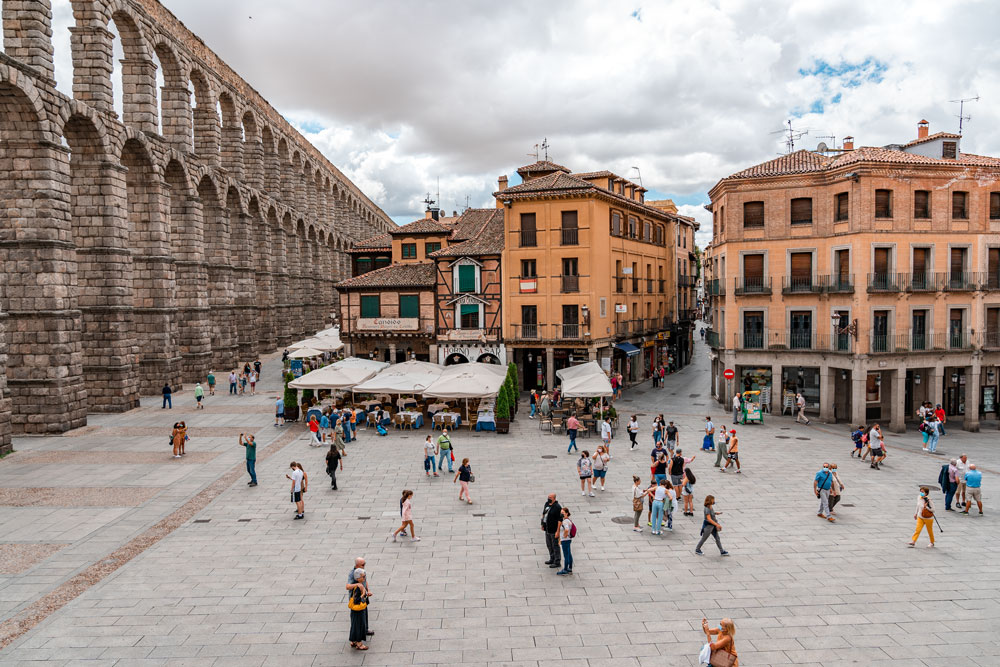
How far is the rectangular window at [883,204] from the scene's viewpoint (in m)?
29.6

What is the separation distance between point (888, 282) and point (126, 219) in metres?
38.1

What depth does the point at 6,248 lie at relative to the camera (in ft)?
83.6

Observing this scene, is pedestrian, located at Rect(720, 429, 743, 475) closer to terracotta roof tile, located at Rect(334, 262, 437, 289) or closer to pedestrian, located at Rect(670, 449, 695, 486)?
pedestrian, located at Rect(670, 449, 695, 486)

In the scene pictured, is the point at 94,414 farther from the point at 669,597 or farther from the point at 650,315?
the point at 650,315

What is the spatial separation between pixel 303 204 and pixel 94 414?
140 ft

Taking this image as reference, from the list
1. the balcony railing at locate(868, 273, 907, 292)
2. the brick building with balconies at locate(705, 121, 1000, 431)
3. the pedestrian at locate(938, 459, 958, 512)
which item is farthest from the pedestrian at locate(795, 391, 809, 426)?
the pedestrian at locate(938, 459, 958, 512)

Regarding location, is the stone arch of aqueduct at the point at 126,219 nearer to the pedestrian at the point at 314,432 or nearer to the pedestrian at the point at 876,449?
the pedestrian at the point at 314,432

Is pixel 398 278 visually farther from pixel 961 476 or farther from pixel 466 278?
pixel 961 476

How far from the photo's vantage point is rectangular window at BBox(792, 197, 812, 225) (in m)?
31.6

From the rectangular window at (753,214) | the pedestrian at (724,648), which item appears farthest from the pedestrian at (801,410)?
the pedestrian at (724,648)

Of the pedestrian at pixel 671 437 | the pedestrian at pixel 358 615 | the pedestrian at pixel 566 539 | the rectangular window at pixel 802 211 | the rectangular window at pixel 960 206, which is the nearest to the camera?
the pedestrian at pixel 358 615

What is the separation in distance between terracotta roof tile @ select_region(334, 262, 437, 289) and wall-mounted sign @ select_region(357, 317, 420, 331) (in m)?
2.15

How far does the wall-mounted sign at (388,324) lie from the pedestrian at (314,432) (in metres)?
15.2

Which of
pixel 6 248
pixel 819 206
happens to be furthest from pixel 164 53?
pixel 819 206
